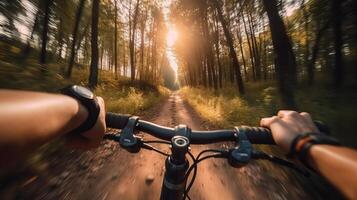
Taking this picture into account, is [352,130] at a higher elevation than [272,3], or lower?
lower

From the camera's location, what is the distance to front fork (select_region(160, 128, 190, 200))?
3.62ft

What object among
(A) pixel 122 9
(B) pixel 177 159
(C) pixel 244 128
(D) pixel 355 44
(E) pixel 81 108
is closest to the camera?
(E) pixel 81 108

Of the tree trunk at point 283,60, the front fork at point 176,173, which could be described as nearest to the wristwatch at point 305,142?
the front fork at point 176,173

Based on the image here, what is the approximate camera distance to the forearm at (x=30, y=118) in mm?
535

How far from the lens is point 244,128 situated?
4.17 ft

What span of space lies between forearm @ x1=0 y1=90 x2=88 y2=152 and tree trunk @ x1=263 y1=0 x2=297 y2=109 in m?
7.39

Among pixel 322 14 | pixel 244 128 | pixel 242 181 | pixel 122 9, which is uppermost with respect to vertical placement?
pixel 122 9

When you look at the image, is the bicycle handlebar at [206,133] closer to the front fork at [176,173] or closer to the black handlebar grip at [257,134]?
the black handlebar grip at [257,134]

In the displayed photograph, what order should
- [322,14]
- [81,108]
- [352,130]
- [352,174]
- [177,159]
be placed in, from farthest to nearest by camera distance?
[322,14]
[352,130]
[177,159]
[81,108]
[352,174]

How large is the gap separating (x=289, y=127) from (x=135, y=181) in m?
3.27

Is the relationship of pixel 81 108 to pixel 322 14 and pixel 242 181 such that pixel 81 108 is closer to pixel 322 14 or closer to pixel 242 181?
pixel 242 181

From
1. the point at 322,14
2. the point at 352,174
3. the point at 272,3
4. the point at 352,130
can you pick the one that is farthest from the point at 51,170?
the point at 322,14

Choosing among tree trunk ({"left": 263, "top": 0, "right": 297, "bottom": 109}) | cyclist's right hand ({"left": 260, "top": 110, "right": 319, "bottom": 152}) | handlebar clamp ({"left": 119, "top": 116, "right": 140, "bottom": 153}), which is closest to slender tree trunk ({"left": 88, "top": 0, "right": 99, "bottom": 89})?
tree trunk ({"left": 263, "top": 0, "right": 297, "bottom": 109})

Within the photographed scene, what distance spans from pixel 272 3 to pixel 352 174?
8.41 meters
